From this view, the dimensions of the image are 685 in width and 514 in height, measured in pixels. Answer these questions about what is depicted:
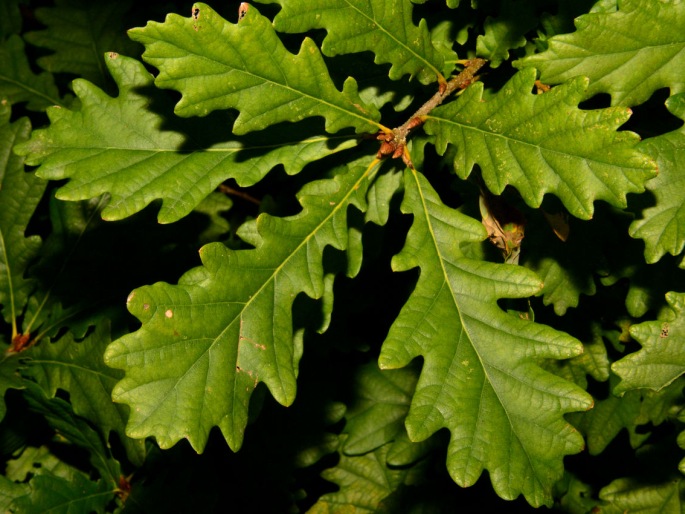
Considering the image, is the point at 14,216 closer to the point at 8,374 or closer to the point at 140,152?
the point at 8,374

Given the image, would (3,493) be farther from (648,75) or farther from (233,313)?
(648,75)

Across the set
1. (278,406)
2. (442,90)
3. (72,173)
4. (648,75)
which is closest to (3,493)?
(278,406)

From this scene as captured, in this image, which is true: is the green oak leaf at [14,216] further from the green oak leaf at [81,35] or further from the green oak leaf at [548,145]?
the green oak leaf at [548,145]

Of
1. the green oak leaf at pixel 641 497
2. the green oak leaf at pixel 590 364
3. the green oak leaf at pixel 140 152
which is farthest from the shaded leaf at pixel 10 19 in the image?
the green oak leaf at pixel 641 497

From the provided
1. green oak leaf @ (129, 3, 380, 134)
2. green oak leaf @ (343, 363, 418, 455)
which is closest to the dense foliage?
green oak leaf @ (129, 3, 380, 134)

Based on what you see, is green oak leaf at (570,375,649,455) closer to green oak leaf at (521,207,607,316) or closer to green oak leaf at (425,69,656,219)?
green oak leaf at (521,207,607,316)

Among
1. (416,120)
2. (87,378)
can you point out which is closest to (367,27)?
(416,120)

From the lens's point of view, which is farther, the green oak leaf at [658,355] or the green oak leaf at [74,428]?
the green oak leaf at [74,428]
